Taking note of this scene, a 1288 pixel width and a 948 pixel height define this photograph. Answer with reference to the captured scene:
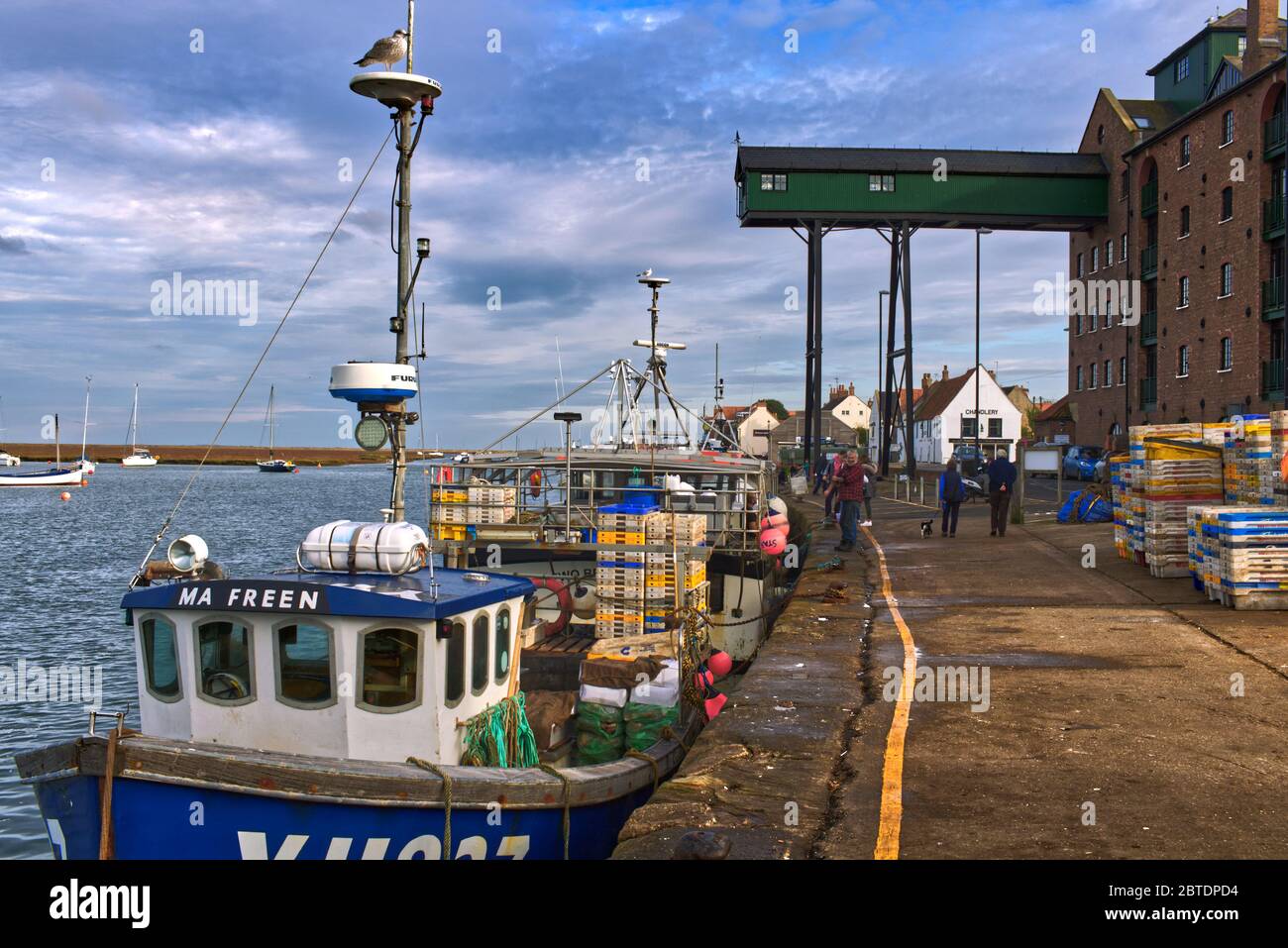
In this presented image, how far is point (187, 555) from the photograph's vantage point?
8617 mm

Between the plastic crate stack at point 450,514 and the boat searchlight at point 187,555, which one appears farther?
the plastic crate stack at point 450,514

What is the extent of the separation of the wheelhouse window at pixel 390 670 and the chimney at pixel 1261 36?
156 ft

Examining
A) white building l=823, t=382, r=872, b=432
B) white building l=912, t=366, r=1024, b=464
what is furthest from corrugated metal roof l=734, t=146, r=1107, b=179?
white building l=823, t=382, r=872, b=432

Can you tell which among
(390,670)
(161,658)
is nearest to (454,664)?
(390,670)

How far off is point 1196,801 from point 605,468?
42.2 ft

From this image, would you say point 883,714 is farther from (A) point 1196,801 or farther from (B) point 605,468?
(B) point 605,468

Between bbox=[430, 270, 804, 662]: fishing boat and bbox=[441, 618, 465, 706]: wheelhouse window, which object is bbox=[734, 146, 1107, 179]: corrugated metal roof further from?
bbox=[441, 618, 465, 706]: wheelhouse window

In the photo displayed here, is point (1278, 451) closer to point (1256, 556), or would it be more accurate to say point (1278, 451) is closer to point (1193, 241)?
point (1256, 556)

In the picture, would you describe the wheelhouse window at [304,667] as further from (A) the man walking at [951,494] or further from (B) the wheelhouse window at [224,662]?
(A) the man walking at [951,494]

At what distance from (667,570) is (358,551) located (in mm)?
5920

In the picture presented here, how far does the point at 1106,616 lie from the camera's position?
13.8 metres

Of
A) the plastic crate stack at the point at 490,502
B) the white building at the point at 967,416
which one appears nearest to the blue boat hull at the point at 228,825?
the plastic crate stack at the point at 490,502

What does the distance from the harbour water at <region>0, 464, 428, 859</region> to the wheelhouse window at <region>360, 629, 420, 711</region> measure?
6.93 meters

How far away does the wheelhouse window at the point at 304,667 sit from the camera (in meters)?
7.75
